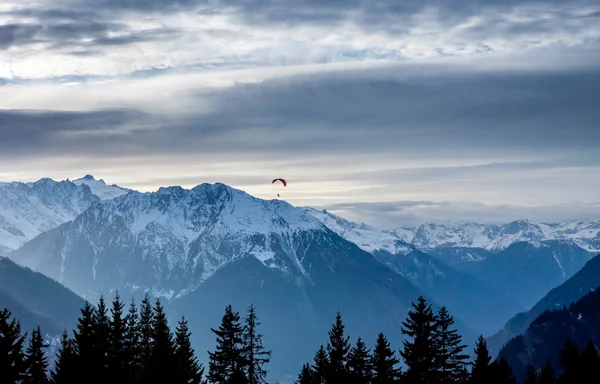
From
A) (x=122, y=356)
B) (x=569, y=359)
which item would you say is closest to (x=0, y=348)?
(x=122, y=356)

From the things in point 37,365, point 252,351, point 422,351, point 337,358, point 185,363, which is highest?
point 252,351

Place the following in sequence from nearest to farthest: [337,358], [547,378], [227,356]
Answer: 1. [227,356]
2. [337,358]
3. [547,378]

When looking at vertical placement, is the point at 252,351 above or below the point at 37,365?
above

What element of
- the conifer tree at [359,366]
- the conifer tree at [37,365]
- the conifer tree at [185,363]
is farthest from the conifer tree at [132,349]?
the conifer tree at [359,366]

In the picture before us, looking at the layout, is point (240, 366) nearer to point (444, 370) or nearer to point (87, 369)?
point (444, 370)

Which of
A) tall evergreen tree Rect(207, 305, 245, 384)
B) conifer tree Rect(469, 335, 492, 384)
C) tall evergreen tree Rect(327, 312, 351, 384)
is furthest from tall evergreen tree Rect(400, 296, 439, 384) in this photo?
tall evergreen tree Rect(207, 305, 245, 384)

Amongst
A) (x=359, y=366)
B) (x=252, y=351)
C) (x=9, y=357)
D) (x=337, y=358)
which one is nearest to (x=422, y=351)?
(x=359, y=366)

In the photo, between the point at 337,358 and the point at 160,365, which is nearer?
the point at 160,365

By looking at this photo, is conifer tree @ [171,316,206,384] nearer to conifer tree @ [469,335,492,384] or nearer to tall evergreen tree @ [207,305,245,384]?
tall evergreen tree @ [207,305,245,384]

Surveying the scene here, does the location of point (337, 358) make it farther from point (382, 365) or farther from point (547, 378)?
point (547, 378)
